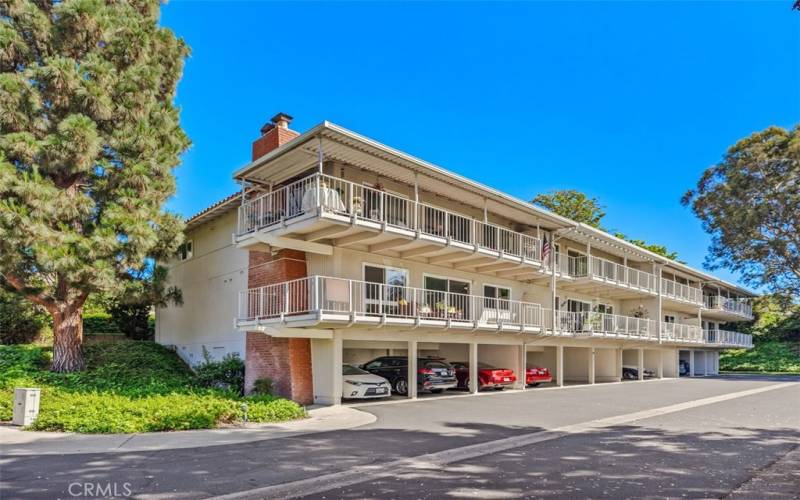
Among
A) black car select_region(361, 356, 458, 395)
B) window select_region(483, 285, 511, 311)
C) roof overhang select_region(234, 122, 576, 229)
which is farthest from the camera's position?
window select_region(483, 285, 511, 311)

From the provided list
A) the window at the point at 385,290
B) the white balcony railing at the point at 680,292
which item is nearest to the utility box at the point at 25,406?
the window at the point at 385,290

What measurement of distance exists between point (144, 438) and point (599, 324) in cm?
2054

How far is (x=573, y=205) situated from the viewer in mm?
48750

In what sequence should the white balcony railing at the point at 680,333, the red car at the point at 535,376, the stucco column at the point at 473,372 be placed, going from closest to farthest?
1. the stucco column at the point at 473,372
2. the red car at the point at 535,376
3. the white balcony railing at the point at 680,333

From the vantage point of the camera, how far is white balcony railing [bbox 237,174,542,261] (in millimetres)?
14648

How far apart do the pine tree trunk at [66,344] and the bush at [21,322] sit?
575cm

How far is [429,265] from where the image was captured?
1972cm

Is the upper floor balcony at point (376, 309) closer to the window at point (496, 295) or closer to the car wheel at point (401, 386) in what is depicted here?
the window at point (496, 295)

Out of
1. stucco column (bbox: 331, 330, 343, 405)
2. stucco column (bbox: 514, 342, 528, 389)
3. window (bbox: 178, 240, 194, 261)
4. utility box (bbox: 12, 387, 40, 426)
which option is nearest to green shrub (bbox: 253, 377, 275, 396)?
stucco column (bbox: 331, 330, 343, 405)

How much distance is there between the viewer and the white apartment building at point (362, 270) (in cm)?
1546

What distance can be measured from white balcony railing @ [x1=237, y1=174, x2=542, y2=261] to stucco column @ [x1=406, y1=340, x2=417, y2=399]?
3.61 meters

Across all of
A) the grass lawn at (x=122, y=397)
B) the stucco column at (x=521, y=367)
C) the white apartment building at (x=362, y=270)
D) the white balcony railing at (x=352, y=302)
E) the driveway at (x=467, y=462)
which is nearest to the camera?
the driveway at (x=467, y=462)

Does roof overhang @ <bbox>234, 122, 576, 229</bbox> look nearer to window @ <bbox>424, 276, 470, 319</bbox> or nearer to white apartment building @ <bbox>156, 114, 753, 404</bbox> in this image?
white apartment building @ <bbox>156, 114, 753, 404</bbox>

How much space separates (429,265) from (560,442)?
394 inches
